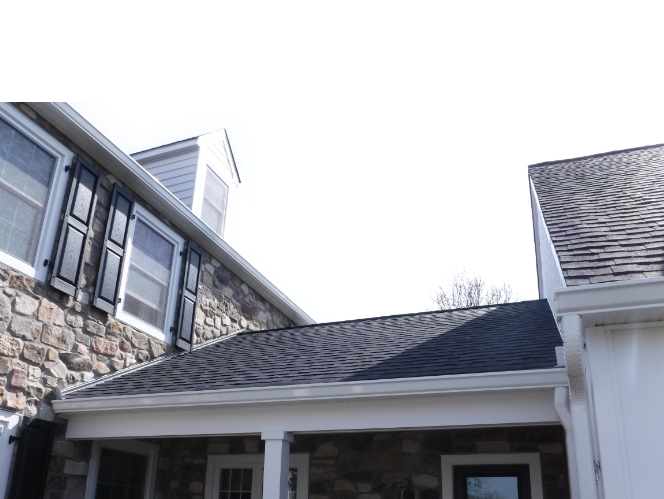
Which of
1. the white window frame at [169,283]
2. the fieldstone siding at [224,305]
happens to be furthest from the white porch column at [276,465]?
the fieldstone siding at [224,305]

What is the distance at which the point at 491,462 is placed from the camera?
5.57 metres

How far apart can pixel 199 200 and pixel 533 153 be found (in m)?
4.64

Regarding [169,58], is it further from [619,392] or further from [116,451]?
[116,451]

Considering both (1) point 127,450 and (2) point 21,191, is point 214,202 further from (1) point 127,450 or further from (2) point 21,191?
(1) point 127,450

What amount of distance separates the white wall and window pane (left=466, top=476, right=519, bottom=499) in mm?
2630

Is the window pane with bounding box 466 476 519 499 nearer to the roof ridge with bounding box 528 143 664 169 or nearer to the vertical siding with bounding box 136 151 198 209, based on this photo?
the roof ridge with bounding box 528 143 664 169

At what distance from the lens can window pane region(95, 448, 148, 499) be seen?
5.80 metres

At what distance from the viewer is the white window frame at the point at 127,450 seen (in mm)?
5602

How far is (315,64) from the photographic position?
4.12 meters

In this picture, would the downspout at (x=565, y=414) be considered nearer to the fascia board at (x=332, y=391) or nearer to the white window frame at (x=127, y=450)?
the fascia board at (x=332, y=391)

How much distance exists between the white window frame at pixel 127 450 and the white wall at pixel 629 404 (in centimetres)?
446

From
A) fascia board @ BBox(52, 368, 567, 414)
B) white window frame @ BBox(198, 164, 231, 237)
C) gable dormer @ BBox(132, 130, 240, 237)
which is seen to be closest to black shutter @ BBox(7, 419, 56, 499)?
fascia board @ BBox(52, 368, 567, 414)

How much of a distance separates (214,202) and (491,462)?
5406 mm

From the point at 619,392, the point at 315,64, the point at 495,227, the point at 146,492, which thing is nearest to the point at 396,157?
the point at 315,64
